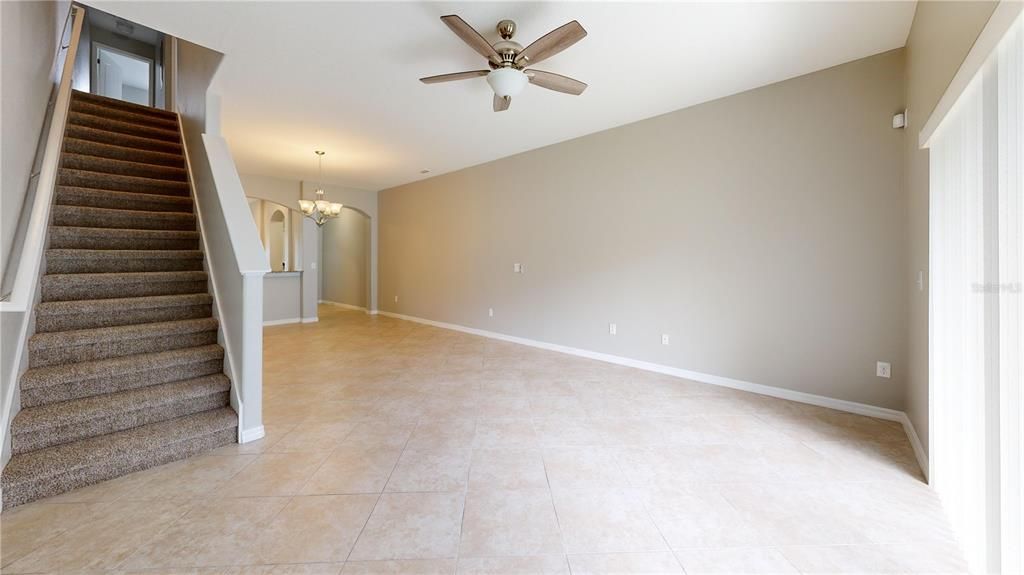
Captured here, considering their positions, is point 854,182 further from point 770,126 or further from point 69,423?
point 69,423

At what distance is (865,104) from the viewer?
2.96 metres

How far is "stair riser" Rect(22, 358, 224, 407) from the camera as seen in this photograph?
2125 mm

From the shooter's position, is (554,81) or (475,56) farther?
(475,56)

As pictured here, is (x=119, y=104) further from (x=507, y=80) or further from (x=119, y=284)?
(x=507, y=80)

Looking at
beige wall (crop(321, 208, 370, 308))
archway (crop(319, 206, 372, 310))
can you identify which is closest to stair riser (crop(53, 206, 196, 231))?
archway (crop(319, 206, 372, 310))

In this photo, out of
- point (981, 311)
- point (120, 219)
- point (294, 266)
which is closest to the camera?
point (981, 311)

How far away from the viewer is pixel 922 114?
230 centimetres

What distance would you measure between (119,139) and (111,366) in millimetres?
2900

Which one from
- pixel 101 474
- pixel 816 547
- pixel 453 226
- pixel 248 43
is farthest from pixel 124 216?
pixel 816 547

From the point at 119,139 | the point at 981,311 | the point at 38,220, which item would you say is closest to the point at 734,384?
the point at 981,311

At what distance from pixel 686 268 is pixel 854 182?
1.48 meters

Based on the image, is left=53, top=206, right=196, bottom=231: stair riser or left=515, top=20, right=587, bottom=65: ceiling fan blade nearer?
left=515, top=20, right=587, bottom=65: ceiling fan blade

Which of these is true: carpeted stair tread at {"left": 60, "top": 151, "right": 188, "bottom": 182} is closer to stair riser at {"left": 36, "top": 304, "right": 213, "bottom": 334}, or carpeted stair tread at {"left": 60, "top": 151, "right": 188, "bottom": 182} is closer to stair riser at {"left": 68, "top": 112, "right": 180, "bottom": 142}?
stair riser at {"left": 68, "top": 112, "right": 180, "bottom": 142}

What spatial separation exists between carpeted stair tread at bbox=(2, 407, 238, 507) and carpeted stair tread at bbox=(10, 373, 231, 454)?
1.7 inches
